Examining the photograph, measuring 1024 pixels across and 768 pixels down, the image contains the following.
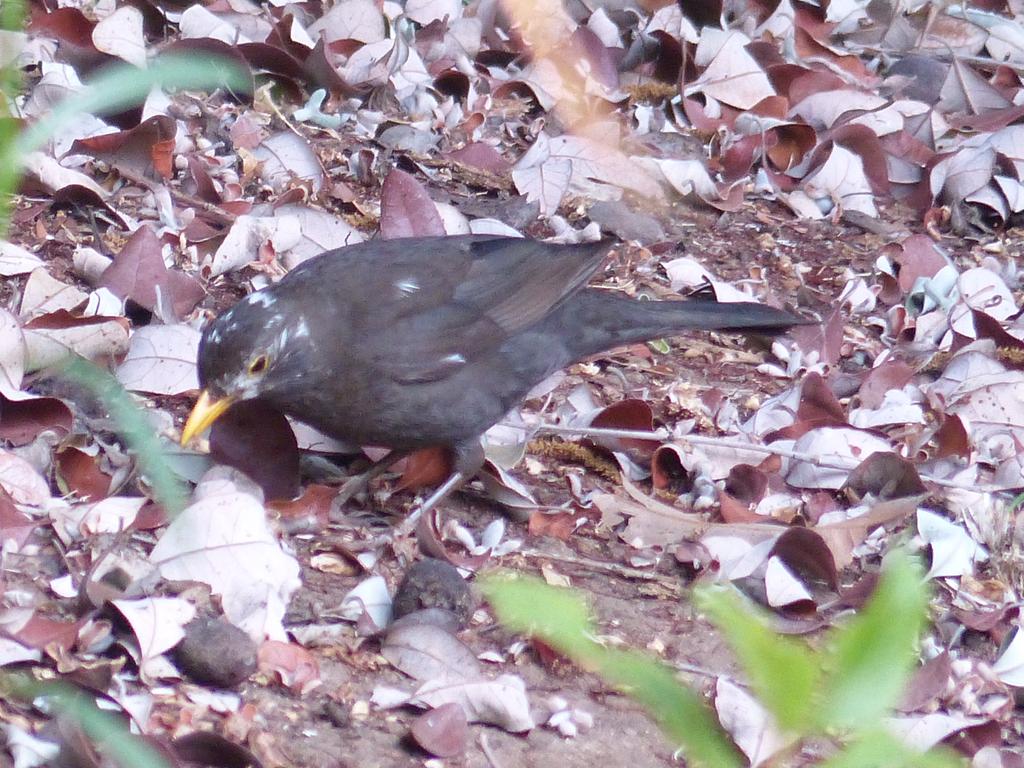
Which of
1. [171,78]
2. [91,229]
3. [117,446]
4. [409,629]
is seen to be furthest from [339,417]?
[171,78]

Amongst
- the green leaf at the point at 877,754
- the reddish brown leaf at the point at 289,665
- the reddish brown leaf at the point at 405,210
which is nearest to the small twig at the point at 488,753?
the reddish brown leaf at the point at 289,665

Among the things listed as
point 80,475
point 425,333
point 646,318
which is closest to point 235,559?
point 80,475

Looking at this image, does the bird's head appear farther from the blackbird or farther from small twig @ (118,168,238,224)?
small twig @ (118,168,238,224)

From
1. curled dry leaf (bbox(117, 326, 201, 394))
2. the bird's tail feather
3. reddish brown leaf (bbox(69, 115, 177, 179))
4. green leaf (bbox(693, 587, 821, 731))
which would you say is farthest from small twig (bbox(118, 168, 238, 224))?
green leaf (bbox(693, 587, 821, 731))

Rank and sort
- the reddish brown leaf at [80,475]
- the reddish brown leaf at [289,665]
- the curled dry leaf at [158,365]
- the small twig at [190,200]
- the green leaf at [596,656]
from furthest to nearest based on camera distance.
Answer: the small twig at [190,200], the curled dry leaf at [158,365], the reddish brown leaf at [80,475], the reddish brown leaf at [289,665], the green leaf at [596,656]

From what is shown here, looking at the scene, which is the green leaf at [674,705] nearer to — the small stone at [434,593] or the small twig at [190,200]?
the small stone at [434,593]

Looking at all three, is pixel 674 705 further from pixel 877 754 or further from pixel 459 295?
pixel 459 295

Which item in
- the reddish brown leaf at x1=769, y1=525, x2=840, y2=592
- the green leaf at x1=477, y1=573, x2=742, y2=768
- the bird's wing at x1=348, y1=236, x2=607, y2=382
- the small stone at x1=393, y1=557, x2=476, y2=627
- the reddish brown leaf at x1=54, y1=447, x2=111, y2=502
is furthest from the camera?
the bird's wing at x1=348, y1=236, x2=607, y2=382

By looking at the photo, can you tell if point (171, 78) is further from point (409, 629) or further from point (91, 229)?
point (91, 229)
